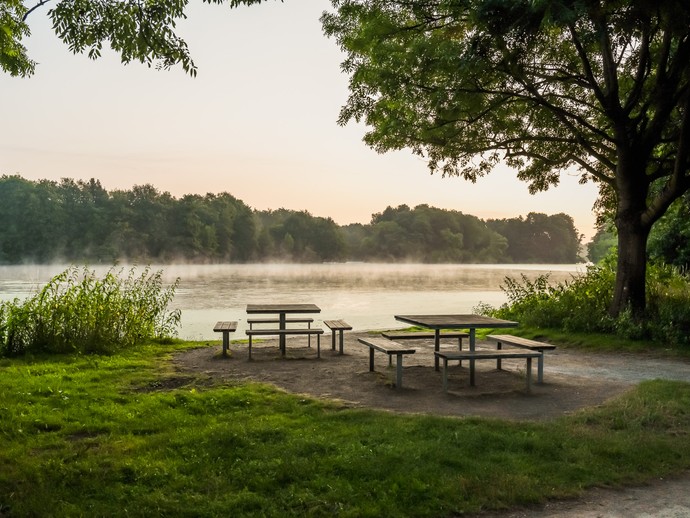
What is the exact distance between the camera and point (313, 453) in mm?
5137

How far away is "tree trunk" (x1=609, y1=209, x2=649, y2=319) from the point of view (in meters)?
13.3

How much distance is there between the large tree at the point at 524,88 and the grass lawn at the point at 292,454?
21.7 feet

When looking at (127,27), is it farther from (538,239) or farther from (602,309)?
(538,239)

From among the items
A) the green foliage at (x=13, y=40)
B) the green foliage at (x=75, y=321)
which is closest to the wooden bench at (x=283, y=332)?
the green foliage at (x=75, y=321)

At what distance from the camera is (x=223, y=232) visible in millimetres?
81062

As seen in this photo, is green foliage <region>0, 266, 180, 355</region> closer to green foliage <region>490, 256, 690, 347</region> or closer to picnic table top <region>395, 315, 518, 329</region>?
picnic table top <region>395, 315, 518, 329</region>

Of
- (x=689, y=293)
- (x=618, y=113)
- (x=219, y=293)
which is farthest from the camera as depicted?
(x=219, y=293)

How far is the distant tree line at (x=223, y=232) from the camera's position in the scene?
211 feet

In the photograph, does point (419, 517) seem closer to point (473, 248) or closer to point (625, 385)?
point (625, 385)

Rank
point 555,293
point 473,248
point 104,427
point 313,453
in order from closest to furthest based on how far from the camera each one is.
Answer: point 313,453
point 104,427
point 555,293
point 473,248

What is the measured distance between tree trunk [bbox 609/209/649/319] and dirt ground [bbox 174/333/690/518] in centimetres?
261

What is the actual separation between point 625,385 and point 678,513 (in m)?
4.40

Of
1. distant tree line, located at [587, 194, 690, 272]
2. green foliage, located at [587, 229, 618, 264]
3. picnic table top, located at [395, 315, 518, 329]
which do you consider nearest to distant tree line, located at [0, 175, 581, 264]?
green foliage, located at [587, 229, 618, 264]

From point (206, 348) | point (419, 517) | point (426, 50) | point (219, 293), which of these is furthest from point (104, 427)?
point (219, 293)
